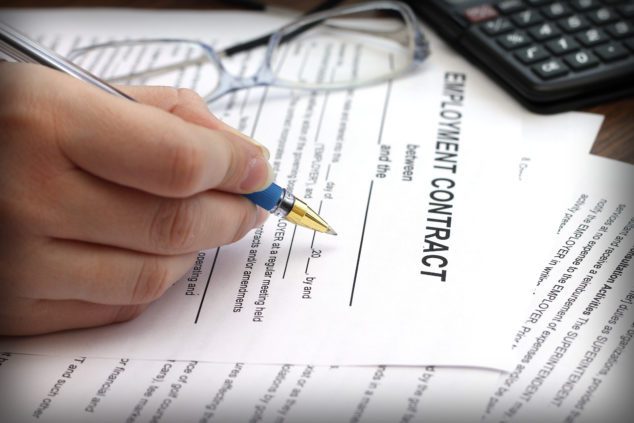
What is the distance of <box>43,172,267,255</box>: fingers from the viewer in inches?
13.9

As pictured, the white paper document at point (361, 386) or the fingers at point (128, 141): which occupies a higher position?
the fingers at point (128, 141)

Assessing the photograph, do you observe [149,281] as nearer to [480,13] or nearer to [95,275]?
[95,275]

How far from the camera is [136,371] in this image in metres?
0.37

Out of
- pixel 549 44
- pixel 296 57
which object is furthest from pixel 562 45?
pixel 296 57

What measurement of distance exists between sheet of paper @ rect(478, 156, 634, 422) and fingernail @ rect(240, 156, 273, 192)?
15 centimetres

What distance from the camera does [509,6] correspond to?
0.58 m

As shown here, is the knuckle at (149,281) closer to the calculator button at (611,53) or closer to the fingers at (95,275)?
the fingers at (95,275)

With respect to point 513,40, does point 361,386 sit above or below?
below

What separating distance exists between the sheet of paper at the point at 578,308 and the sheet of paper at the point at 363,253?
2 cm

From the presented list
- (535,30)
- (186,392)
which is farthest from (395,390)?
(535,30)

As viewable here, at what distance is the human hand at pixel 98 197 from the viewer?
0.34 meters

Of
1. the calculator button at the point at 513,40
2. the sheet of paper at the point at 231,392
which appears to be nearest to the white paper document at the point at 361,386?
the sheet of paper at the point at 231,392

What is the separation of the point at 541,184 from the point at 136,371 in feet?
0.87

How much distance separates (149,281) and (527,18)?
0.36 metres
